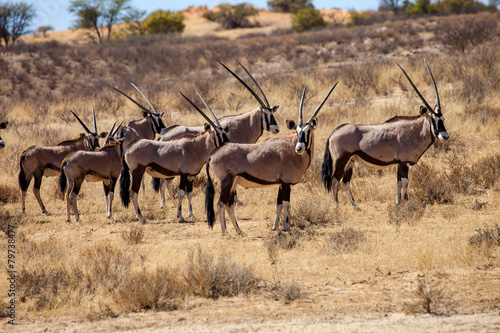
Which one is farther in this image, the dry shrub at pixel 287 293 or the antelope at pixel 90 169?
the antelope at pixel 90 169

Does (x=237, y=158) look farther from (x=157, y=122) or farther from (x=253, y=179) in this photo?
(x=157, y=122)

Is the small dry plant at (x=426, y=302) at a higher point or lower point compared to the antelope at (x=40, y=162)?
lower

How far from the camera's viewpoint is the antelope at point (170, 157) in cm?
948

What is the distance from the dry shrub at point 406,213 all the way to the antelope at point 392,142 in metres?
0.43

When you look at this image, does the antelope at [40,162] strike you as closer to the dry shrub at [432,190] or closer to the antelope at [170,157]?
the antelope at [170,157]

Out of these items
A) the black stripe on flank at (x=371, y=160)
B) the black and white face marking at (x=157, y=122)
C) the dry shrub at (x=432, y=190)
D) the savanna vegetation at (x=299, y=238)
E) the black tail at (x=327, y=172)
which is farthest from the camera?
the black and white face marking at (x=157, y=122)

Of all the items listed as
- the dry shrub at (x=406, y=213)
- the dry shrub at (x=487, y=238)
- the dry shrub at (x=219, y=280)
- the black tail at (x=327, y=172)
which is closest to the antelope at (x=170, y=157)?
the black tail at (x=327, y=172)

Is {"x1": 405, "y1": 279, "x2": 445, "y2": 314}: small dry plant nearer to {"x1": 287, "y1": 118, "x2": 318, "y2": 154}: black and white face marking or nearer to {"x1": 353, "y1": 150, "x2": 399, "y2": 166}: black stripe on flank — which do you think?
{"x1": 287, "y1": 118, "x2": 318, "y2": 154}: black and white face marking

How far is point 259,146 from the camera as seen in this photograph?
8.45 m

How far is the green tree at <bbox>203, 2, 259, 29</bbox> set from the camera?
Result: 2557 inches

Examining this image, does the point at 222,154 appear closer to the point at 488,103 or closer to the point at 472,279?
the point at 472,279

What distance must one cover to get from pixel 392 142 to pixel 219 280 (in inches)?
197

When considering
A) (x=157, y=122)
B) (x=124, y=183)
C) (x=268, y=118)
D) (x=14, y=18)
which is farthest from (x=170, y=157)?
(x=14, y=18)

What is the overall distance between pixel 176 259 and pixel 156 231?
199 centimetres
